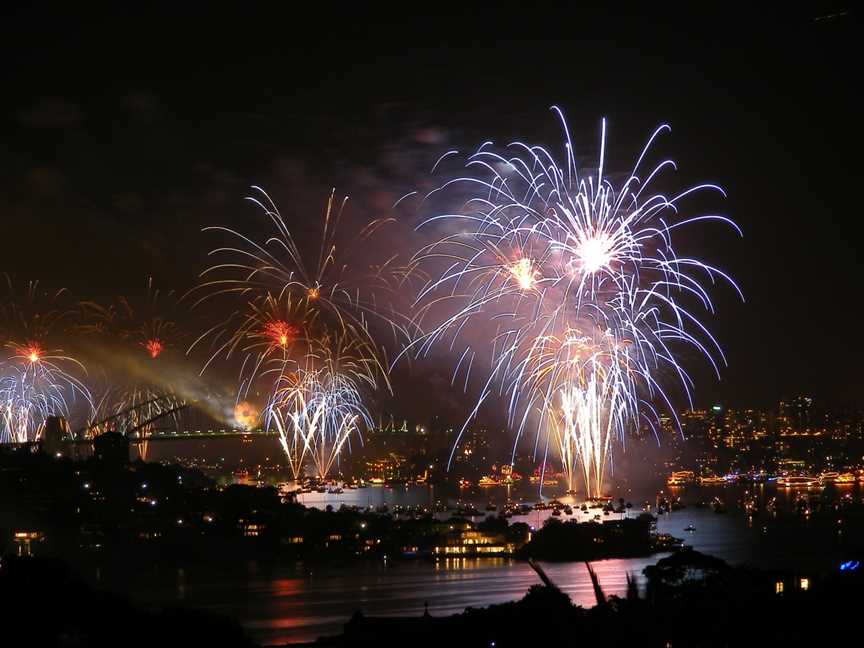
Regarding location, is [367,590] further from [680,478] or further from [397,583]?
[680,478]

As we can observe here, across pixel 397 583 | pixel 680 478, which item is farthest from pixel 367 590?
pixel 680 478

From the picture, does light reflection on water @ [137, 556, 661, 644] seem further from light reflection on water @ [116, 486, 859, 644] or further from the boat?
the boat

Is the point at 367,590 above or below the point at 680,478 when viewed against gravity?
below

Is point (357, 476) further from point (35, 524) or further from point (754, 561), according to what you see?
point (754, 561)

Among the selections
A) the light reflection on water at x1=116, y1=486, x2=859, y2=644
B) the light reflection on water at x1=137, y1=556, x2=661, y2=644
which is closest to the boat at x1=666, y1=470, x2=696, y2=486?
the light reflection on water at x1=116, y1=486, x2=859, y2=644

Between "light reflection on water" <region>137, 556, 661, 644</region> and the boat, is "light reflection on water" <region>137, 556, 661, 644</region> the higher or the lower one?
the lower one

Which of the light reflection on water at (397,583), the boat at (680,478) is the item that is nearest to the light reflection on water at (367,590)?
the light reflection on water at (397,583)

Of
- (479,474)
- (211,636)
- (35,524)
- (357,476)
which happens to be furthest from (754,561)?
(357,476)

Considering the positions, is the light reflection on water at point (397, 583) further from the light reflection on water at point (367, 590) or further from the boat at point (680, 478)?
the boat at point (680, 478)

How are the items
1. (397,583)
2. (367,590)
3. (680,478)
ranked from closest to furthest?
(367,590) → (397,583) → (680,478)
